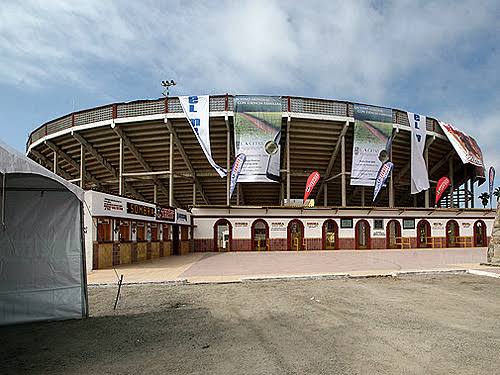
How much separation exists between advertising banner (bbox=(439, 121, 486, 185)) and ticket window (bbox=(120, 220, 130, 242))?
94.1ft

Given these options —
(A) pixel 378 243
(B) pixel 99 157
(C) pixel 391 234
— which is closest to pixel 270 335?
(A) pixel 378 243

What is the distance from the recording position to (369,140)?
3084 centimetres

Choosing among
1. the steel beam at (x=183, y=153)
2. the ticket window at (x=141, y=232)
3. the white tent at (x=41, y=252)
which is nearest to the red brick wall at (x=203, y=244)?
the steel beam at (x=183, y=153)

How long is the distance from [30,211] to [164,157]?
27567 millimetres

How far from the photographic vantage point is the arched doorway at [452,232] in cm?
3161

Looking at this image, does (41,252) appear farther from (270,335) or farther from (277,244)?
(277,244)

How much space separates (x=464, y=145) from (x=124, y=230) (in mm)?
30616

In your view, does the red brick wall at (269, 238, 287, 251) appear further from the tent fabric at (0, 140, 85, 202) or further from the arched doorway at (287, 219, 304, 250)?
the tent fabric at (0, 140, 85, 202)

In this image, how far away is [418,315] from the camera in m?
7.33

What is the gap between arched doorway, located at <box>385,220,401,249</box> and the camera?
1185 inches

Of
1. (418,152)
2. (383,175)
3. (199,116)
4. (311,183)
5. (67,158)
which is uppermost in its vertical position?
(199,116)

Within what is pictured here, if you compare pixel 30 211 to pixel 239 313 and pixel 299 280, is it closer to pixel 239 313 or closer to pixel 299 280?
pixel 239 313

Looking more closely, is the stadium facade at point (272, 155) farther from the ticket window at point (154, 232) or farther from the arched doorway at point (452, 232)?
the ticket window at point (154, 232)

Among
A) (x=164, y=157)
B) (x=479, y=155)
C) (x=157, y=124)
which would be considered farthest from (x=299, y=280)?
(x=479, y=155)
